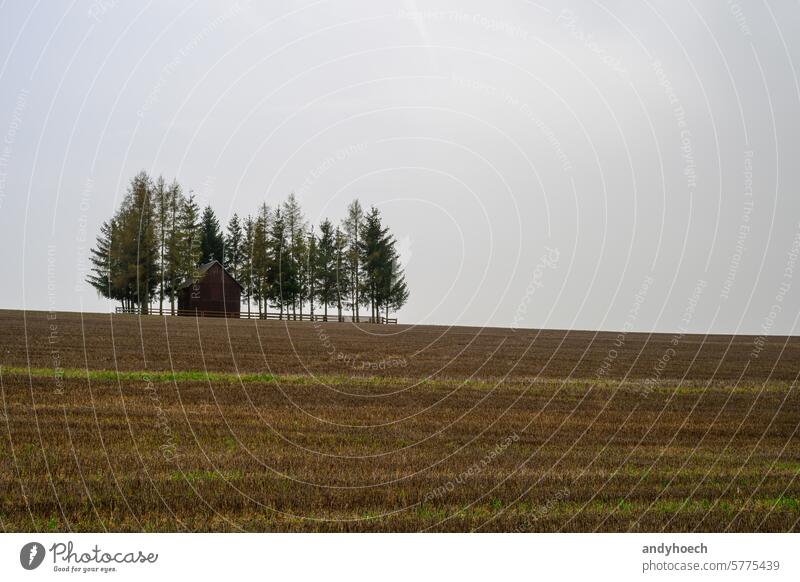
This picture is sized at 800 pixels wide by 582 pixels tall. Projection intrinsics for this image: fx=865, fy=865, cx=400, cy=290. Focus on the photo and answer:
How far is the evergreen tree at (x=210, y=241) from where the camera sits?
123 m

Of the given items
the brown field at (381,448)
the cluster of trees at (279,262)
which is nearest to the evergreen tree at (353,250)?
the cluster of trees at (279,262)

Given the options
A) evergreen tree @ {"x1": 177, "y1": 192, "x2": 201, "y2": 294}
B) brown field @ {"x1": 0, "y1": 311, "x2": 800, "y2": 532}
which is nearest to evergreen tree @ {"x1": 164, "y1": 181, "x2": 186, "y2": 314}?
evergreen tree @ {"x1": 177, "y1": 192, "x2": 201, "y2": 294}

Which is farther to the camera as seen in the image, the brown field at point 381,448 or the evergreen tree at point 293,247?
the evergreen tree at point 293,247

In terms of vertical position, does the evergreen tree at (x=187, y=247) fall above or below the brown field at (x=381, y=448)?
above

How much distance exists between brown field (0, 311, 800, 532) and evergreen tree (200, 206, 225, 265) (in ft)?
282

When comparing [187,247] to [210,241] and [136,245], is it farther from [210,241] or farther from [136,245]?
[210,241]

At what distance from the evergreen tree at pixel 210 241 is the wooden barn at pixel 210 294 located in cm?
1746

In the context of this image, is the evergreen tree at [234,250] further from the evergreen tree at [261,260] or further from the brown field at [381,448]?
the brown field at [381,448]

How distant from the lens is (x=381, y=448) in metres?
18.2

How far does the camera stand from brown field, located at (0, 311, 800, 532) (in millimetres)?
12969

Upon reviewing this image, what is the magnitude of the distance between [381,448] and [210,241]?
110368 millimetres

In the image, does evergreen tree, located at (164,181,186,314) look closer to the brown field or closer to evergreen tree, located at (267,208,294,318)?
evergreen tree, located at (267,208,294,318)

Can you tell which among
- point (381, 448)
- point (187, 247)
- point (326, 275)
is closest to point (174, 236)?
point (187, 247)
